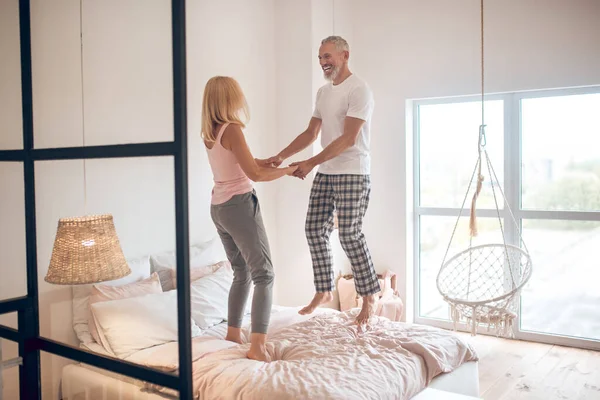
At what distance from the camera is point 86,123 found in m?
2.82

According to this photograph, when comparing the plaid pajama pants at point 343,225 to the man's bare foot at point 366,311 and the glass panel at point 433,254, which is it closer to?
the man's bare foot at point 366,311

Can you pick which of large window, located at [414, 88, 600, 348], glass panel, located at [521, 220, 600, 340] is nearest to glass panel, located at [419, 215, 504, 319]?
large window, located at [414, 88, 600, 348]

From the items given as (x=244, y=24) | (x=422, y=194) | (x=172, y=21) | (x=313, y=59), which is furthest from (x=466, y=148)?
(x=172, y=21)

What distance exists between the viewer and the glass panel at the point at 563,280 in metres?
4.70

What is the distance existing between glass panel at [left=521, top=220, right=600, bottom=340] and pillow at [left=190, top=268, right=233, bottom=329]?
262 cm

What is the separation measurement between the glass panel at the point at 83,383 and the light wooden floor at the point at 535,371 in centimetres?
246

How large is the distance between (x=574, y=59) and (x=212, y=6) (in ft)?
8.97

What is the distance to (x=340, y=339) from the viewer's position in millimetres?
3191

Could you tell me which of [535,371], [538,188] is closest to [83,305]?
[535,371]

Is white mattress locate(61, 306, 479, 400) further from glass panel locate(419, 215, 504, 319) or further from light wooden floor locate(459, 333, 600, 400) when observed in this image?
glass panel locate(419, 215, 504, 319)

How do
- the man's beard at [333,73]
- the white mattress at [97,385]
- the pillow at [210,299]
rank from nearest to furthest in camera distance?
the white mattress at [97,385]
the man's beard at [333,73]
the pillow at [210,299]

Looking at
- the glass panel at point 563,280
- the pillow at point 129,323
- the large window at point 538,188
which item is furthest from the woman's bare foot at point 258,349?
the glass panel at point 563,280

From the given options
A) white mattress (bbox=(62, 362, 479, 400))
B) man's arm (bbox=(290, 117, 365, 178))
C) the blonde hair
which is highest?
the blonde hair

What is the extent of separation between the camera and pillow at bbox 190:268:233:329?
3557 millimetres
